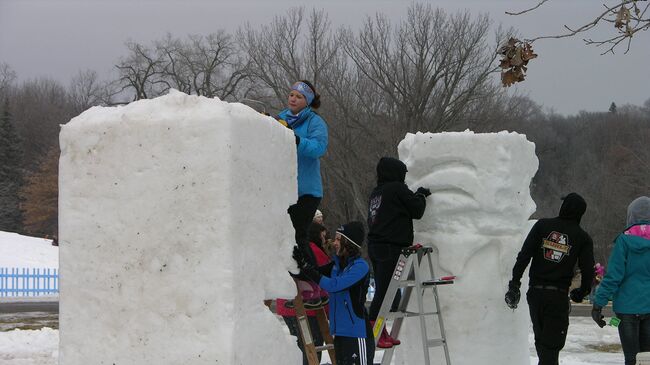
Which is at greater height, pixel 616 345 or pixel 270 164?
pixel 270 164

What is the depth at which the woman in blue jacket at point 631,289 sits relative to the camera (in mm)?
6066

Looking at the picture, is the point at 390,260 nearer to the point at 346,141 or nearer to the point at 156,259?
the point at 156,259

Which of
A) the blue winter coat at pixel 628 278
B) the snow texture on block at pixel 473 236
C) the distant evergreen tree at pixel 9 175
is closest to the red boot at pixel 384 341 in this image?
the snow texture on block at pixel 473 236

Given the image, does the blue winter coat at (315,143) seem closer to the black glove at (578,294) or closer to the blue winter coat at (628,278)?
the black glove at (578,294)

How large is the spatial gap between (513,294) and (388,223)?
1202 mm

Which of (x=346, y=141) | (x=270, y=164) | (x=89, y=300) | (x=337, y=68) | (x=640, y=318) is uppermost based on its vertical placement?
(x=337, y=68)

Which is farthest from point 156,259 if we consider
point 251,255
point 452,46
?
point 452,46

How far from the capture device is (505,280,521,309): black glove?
6059 millimetres

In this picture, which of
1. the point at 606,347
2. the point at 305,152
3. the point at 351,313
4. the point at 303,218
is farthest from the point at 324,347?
the point at 606,347

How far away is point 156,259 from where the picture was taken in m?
3.55

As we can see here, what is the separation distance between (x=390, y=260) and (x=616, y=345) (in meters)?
6.83

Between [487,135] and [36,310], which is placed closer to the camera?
[487,135]

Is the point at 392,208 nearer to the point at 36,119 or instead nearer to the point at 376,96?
the point at 376,96

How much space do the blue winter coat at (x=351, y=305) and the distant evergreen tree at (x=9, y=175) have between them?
42116 millimetres
